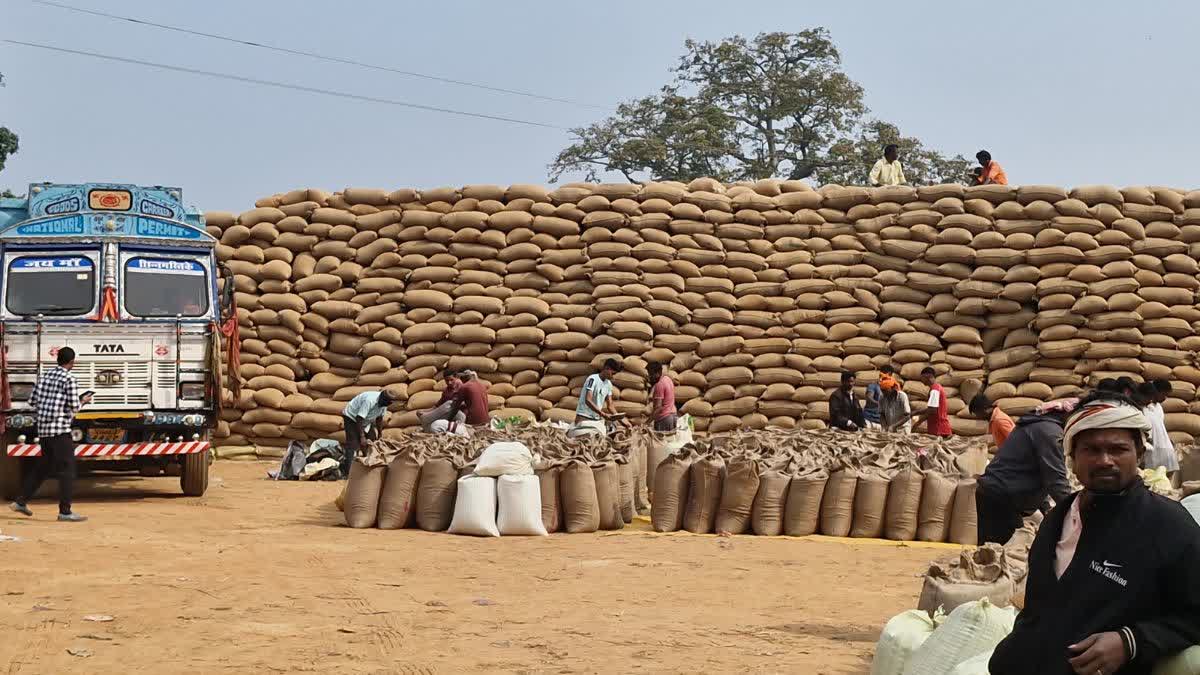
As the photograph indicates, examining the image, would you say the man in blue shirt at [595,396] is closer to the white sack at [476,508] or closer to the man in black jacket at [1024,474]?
the white sack at [476,508]

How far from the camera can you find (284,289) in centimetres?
1755

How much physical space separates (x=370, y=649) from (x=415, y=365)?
35.9 feet

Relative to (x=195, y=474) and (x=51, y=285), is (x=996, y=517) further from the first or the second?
(x=51, y=285)

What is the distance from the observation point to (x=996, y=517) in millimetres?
6719

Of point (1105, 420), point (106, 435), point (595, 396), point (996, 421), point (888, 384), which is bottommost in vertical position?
point (106, 435)

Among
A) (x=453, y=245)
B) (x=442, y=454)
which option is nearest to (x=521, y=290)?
(x=453, y=245)

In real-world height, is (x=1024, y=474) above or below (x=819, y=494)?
above

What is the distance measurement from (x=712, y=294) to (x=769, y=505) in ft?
21.0

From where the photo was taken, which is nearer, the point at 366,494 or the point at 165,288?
the point at 366,494

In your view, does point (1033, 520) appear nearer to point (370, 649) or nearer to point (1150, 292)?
point (370, 649)

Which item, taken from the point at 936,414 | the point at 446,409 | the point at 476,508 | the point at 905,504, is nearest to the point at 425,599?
the point at 476,508

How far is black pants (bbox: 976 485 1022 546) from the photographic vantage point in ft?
21.9

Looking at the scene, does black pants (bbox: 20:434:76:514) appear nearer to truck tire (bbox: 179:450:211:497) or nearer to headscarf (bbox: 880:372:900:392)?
truck tire (bbox: 179:450:211:497)

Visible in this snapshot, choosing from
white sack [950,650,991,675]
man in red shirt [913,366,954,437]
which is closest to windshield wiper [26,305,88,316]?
man in red shirt [913,366,954,437]
